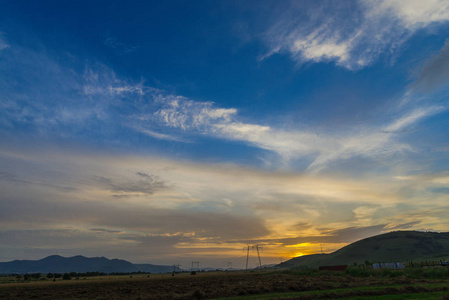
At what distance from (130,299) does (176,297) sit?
6.24 m

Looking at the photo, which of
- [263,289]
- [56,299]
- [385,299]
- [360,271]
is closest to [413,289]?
[385,299]

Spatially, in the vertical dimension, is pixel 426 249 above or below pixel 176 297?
above

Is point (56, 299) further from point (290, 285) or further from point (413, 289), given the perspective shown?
point (413, 289)

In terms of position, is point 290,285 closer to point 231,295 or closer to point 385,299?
point 231,295

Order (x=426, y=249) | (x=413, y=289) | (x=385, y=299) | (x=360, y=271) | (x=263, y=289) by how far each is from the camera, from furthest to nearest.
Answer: (x=426, y=249) → (x=360, y=271) → (x=263, y=289) → (x=413, y=289) → (x=385, y=299)

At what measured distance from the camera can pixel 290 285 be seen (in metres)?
42.6

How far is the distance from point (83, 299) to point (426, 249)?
216m

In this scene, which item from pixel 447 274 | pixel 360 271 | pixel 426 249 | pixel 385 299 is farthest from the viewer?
pixel 426 249

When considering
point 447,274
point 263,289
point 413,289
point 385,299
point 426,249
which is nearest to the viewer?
point 385,299

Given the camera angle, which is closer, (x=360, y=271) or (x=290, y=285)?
(x=290, y=285)

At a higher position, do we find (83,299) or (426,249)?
(426,249)

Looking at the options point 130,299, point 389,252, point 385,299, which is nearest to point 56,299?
point 130,299

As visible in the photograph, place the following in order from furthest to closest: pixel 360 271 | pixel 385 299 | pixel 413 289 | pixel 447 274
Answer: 1. pixel 360 271
2. pixel 447 274
3. pixel 413 289
4. pixel 385 299

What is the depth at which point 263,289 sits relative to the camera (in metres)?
40.3
